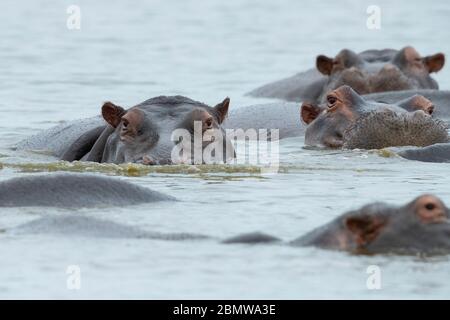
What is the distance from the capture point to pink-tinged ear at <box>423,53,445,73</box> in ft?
59.8

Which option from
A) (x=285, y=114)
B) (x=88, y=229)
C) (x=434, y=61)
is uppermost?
(x=434, y=61)

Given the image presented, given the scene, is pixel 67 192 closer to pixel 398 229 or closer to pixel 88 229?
pixel 88 229

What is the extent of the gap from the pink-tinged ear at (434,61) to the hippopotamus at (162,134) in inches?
265

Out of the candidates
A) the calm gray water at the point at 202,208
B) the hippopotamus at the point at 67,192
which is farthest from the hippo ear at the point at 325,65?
the hippopotamus at the point at 67,192

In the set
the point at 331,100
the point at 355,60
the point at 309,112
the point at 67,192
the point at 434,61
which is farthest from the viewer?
the point at 434,61

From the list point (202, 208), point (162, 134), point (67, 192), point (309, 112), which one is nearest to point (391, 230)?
point (202, 208)

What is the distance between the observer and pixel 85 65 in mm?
24875

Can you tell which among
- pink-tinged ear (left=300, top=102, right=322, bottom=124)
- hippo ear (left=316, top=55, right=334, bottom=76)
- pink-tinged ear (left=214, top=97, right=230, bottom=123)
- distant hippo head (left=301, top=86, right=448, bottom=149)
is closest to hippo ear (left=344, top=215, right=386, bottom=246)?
pink-tinged ear (left=214, top=97, right=230, bottom=123)

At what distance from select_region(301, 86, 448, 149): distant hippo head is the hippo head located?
13.5ft

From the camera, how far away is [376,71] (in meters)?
17.8

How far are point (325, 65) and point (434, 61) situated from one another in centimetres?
136

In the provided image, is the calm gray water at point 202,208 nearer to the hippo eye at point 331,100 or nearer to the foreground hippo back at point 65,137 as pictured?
the foreground hippo back at point 65,137

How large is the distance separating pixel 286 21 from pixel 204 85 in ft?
36.2

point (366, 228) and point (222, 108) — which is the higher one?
point (222, 108)
